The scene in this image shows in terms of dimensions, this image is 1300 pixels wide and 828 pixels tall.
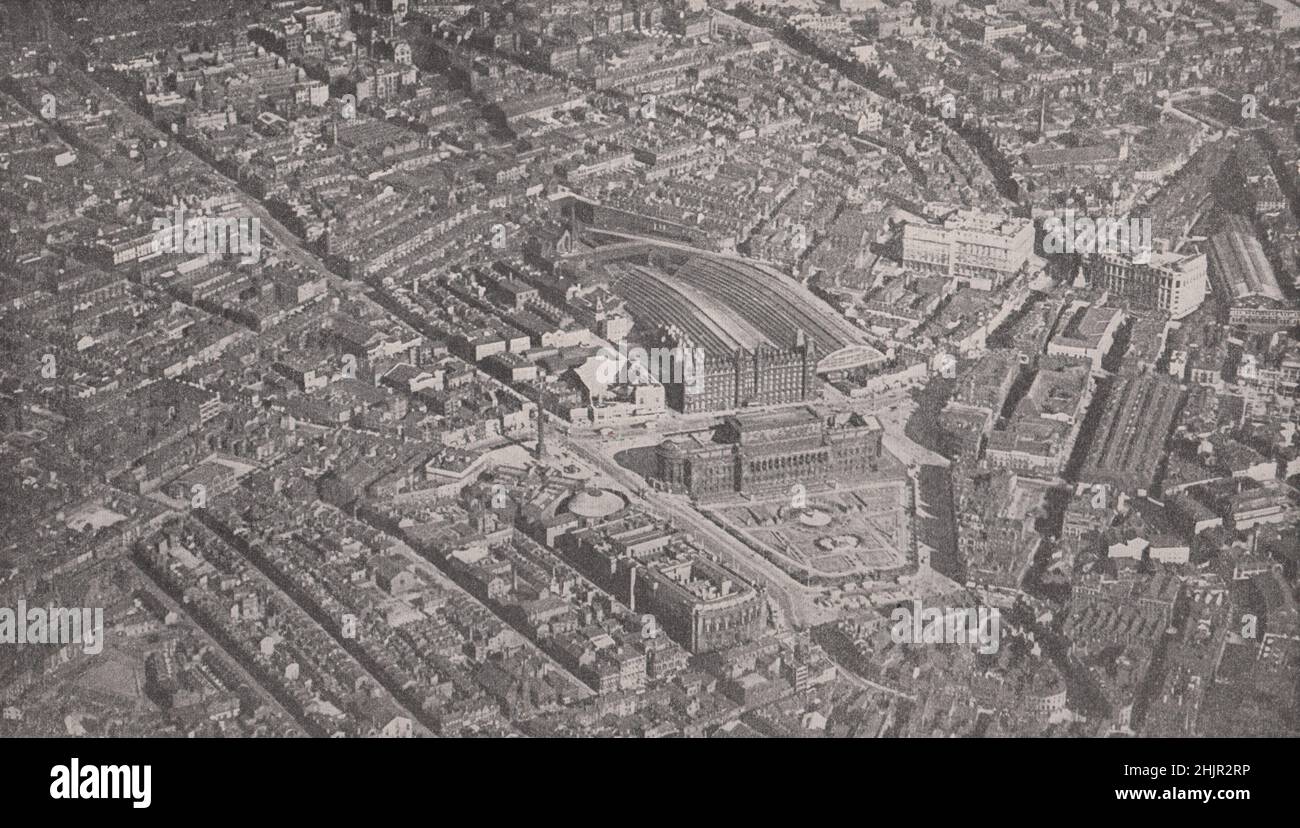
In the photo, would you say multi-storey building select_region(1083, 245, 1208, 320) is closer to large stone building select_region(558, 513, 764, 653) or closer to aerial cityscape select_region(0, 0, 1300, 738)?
aerial cityscape select_region(0, 0, 1300, 738)

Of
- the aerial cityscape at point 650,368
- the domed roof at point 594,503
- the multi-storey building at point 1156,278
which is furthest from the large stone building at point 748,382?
the multi-storey building at point 1156,278

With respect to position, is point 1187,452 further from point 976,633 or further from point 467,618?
point 467,618

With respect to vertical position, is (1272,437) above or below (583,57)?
below

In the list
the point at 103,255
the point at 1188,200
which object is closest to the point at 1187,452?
the point at 1188,200

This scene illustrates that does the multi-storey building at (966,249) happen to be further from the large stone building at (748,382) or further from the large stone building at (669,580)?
the large stone building at (669,580)

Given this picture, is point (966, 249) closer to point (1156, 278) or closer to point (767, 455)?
point (1156, 278)

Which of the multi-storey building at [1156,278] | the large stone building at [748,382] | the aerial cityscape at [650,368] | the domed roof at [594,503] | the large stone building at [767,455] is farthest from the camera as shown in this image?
the multi-storey building at [1156,278]

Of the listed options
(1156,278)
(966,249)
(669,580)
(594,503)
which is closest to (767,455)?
(594,503)
